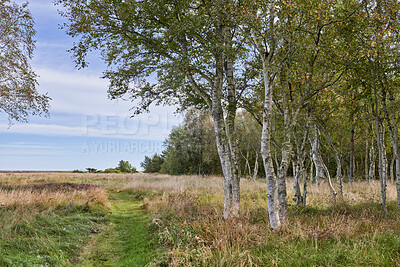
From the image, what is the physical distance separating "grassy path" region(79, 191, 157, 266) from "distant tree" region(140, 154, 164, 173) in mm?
45947

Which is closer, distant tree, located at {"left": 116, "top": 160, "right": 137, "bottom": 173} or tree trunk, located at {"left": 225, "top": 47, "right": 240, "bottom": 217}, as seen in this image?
tree trunk, located at {"left": 225, "top": 47, "right": 240, "bottom": 217}

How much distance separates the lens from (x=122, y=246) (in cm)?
698

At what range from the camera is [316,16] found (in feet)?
21.8

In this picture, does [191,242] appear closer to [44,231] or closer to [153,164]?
[44,231]

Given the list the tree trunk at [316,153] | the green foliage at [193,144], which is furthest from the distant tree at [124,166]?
the tree trunk at [316,153]

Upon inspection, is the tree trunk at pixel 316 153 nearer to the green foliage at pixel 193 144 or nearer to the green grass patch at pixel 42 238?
the green grass patch at pixel 42 238

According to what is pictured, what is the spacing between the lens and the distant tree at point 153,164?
55656 mm

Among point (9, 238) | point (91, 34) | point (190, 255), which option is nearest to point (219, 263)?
point (190, 255)

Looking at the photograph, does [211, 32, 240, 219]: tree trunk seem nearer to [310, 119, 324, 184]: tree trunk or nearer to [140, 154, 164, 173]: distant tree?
[310, 119, 324, 184]: tree trunk

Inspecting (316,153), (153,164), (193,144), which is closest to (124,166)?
(153,164)

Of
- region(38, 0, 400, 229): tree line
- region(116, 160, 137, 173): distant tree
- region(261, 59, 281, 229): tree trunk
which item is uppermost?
region(38, 0, 400, 229): tree line

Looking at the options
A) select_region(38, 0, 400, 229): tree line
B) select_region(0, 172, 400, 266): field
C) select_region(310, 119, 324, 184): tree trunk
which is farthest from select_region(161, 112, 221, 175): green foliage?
select_region(0, 172, 400, 266): field

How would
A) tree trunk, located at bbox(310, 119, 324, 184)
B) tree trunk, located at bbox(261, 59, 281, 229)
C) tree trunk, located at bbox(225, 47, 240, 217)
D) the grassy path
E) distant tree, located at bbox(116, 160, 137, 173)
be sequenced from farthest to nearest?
distant tree, located at bbox(116, 160, 137, 173) → tree trunk, located at bbox(310, 119, 324, 184) → tree trunk, located at bbox(225, 47, 240, 217) → tree trunk, located at bbox(261, 59, 281, 229) → the grassy path

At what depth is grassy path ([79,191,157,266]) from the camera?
19.0 feet
